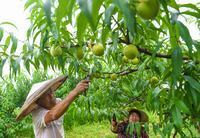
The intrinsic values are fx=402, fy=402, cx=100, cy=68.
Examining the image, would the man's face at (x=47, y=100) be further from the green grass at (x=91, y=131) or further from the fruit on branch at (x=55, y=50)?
the green grass at (x=91, y=131)

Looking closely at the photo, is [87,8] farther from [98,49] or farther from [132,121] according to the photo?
[132,121]

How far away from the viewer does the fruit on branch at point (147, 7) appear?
0.75 metres

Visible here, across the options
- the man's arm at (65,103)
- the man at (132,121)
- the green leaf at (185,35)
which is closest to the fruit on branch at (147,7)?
the green leaf at (185,35)

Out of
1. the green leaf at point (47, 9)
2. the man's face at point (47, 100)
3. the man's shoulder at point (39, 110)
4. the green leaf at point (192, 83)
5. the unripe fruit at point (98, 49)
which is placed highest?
the green leaf at point (47, 9)

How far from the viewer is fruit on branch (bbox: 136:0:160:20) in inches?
29.6

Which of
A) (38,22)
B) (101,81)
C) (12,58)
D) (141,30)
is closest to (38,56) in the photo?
(12,58)

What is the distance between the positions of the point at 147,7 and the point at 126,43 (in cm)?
46

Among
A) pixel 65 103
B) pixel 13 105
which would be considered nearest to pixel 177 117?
pixel 65 103

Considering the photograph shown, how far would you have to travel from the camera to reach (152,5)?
2.49 feet

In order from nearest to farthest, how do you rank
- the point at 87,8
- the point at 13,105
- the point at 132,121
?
1. the point at 87,8
2. the point at 132,121
3. the point at 13,105

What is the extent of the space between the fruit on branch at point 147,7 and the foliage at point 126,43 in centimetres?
1

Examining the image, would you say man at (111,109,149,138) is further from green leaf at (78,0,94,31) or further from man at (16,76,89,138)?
green leaf at (78,0,94,31)

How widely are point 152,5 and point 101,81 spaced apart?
1.78m

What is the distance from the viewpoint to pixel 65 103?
206 cm
